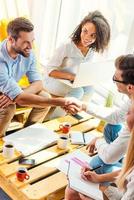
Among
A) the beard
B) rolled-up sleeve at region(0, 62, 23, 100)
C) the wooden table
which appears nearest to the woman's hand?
the wooden table

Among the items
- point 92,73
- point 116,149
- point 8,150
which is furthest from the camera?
point 92,73

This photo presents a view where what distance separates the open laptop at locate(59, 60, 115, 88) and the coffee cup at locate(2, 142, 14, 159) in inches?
29.4

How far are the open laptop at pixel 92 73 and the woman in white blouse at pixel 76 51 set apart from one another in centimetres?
9

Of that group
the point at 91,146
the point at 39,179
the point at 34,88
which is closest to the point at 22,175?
the point at 39,179

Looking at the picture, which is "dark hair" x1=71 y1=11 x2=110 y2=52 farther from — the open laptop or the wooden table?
the wooden table

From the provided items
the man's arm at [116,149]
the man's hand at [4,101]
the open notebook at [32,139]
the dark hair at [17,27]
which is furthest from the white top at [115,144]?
the dark hair at [17,27]

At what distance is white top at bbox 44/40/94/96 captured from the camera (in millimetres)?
2695

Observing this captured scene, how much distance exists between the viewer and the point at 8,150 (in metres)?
2.14

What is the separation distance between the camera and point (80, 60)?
280cm

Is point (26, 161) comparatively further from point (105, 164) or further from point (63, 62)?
point (63, 62)

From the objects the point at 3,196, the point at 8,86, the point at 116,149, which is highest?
the point at 8,86

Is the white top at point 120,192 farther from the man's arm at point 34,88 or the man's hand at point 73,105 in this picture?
the man's arm at point 34,88

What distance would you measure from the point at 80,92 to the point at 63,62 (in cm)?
33

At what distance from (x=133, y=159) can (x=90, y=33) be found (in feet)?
4.48
